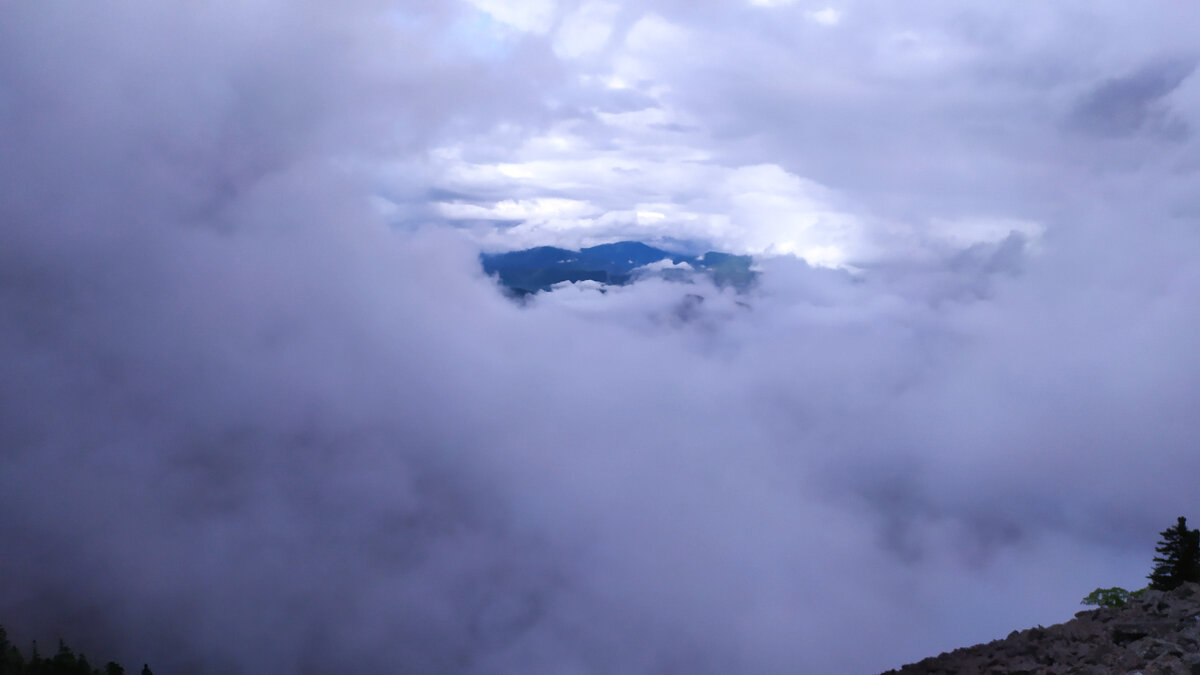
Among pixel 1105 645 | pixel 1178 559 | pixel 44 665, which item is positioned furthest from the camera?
pixel 44 665

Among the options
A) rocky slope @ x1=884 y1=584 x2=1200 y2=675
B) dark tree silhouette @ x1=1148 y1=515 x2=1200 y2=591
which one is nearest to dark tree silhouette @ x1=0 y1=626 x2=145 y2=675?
rocky slope @ x1=884 y1=584 x2=1200 y2=675

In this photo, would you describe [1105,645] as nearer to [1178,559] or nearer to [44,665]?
[1178,559]

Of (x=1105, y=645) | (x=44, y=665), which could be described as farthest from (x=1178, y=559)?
(x=44, y=665)

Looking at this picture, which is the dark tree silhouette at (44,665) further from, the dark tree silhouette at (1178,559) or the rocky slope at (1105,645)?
the dark tree silhouette at (1178,559)

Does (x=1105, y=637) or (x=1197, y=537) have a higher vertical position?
(x=1197, y=537)

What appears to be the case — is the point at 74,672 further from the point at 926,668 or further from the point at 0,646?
the point at 926,668

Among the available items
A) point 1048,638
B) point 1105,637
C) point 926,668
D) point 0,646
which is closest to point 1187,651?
point 1105,637

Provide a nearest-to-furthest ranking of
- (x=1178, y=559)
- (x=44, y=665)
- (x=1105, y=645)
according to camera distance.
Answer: (x=1105, y=645), (x=1178, y=559), (x=44, y=665)

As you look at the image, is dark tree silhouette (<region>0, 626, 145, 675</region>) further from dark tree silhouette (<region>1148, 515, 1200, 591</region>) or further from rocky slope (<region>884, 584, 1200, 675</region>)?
dark tree silhouette (<region>1148, 515, 1200, 591</region>)
